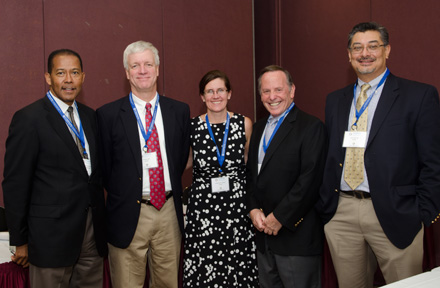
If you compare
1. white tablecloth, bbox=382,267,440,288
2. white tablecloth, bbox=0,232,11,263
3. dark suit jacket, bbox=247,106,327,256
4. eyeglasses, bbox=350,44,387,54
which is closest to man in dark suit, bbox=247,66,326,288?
dark suit jacket, bbox=247,106,327,256

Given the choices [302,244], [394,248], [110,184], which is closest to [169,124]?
[110,184]

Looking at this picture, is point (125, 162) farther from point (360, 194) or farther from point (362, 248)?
point (362, 248)

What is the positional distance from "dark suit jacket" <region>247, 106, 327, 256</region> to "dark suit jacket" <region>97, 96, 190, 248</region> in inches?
23.8

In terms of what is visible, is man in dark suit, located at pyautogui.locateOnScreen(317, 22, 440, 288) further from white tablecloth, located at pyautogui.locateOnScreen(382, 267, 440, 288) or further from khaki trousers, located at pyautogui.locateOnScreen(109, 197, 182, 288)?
khaki trousers, located at pyautogui.locateOnScreen(109, 197, 182, 288)

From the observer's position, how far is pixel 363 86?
239 cm

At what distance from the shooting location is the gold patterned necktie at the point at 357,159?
228 centimetres

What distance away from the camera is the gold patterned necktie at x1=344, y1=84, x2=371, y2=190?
2277 mm

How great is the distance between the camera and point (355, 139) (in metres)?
2.31

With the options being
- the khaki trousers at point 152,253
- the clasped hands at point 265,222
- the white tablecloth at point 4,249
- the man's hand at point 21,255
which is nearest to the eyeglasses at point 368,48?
the clasped hands at point 265,222

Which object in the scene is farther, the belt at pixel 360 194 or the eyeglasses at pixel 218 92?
the eyeglasses at pixel 218 92

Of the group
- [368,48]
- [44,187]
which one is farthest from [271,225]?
[44,187]

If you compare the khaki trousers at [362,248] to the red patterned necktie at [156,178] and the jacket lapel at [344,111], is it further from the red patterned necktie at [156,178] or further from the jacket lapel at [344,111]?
the red patterned necktie at [156,178]

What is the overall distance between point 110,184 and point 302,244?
132cm

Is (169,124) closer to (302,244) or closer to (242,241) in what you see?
A: (242,241)
